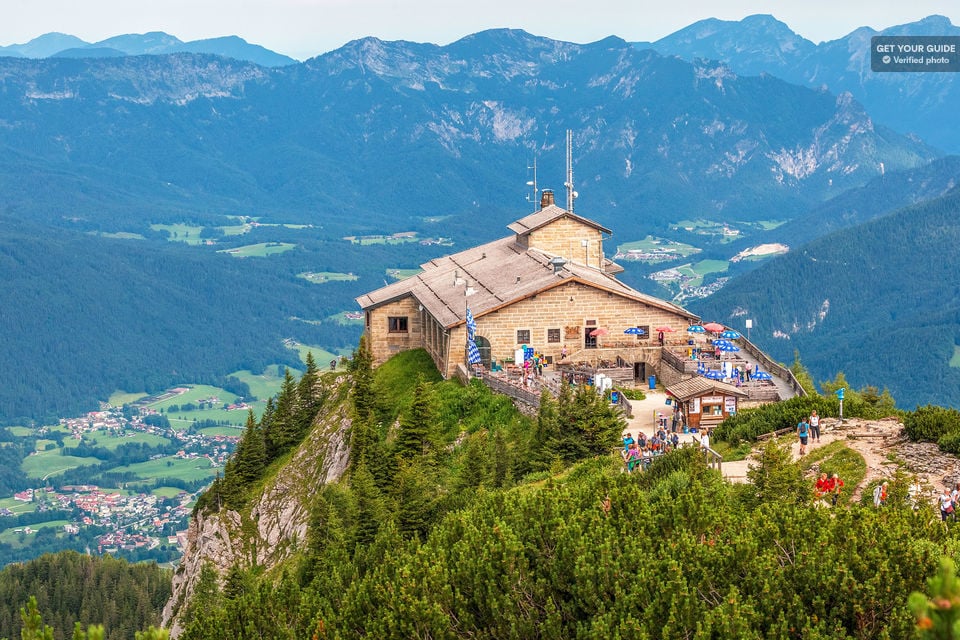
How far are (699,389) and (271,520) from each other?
22521 millimetres

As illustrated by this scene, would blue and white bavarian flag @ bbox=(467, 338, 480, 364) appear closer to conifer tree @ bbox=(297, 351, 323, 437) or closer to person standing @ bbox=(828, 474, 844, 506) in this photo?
conifer tree @ bbox=(297, 351, 323, 437)

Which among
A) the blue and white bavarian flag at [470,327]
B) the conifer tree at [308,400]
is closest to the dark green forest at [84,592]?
the conifer tree at [308,400]

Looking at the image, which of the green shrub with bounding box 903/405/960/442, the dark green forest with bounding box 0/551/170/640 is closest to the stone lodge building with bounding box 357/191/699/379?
the green shrub with bounding box 903/405/960/442

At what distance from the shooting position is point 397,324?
82.1 m

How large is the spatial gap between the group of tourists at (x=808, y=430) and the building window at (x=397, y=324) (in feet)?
117

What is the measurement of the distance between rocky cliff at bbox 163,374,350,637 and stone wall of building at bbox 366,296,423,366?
6.10m

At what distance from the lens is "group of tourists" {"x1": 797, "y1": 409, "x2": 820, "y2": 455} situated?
46.7 metres

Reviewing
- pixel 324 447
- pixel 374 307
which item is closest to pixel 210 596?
pixel 324 447

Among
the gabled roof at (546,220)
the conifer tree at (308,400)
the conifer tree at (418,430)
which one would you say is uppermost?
the gabled roof at (546,220)

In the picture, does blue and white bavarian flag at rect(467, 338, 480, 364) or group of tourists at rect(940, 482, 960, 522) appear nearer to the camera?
group of tourists at rect(940, 482, 960, 522)

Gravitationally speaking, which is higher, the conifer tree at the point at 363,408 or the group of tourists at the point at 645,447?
the conifer tree at the point at 363,408

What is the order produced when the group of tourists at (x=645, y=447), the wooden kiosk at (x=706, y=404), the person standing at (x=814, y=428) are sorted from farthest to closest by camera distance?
1. the wooden kiosk at (x=706, y=404)
2. the person standing at (x=814, y=428)
3. the group of tourists at (x=645, y=447)

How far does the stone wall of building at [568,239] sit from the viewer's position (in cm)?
8625

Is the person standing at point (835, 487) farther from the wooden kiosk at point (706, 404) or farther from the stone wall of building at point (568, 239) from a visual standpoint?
the stone wall of building at point (568, 239)
